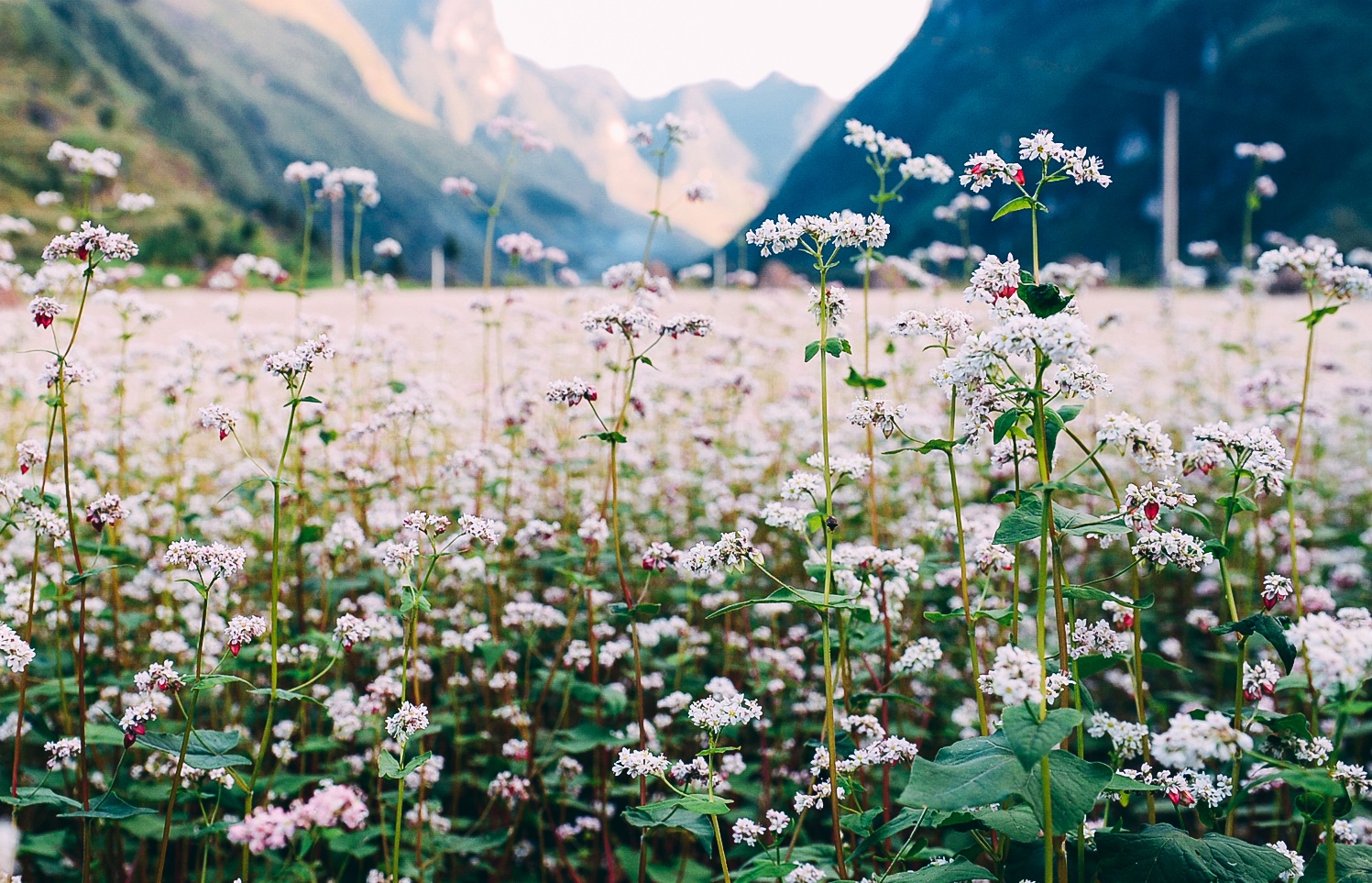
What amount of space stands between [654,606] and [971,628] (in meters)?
1.02

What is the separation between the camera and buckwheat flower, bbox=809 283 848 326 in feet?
8.48

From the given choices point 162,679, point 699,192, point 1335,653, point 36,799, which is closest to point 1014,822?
point 1335,653

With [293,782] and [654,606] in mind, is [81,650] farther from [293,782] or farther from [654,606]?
[654,606]

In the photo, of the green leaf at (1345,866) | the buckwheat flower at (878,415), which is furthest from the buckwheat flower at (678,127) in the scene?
the green leaf at (1345,866)

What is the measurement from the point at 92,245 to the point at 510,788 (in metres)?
2.41

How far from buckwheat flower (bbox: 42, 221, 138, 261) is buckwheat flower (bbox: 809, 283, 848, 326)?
2158 millimetres

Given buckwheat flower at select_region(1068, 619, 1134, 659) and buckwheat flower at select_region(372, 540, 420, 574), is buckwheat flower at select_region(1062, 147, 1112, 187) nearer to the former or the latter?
buckwheat flower at select_region(1068, 619, 1134, 659)

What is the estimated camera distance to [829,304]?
264cm

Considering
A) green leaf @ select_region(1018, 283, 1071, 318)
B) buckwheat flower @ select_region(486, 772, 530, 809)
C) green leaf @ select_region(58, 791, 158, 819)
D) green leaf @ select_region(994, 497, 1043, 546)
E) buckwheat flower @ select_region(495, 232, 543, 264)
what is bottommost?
buckwheat flower @ select_region(486, 772, 530, 809)

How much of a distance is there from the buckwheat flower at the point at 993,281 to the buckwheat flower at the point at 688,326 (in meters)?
1.05

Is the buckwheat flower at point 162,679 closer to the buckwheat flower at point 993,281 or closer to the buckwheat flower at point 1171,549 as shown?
the buckwheat flower at point 993,281

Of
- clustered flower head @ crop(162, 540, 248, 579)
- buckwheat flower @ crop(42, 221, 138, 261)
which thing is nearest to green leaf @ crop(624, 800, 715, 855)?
clustered flower head @ crop(162, 540, 248, 579)

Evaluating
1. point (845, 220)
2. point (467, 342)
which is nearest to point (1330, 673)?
point (845, 220)

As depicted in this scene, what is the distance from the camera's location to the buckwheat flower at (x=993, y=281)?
233cm
